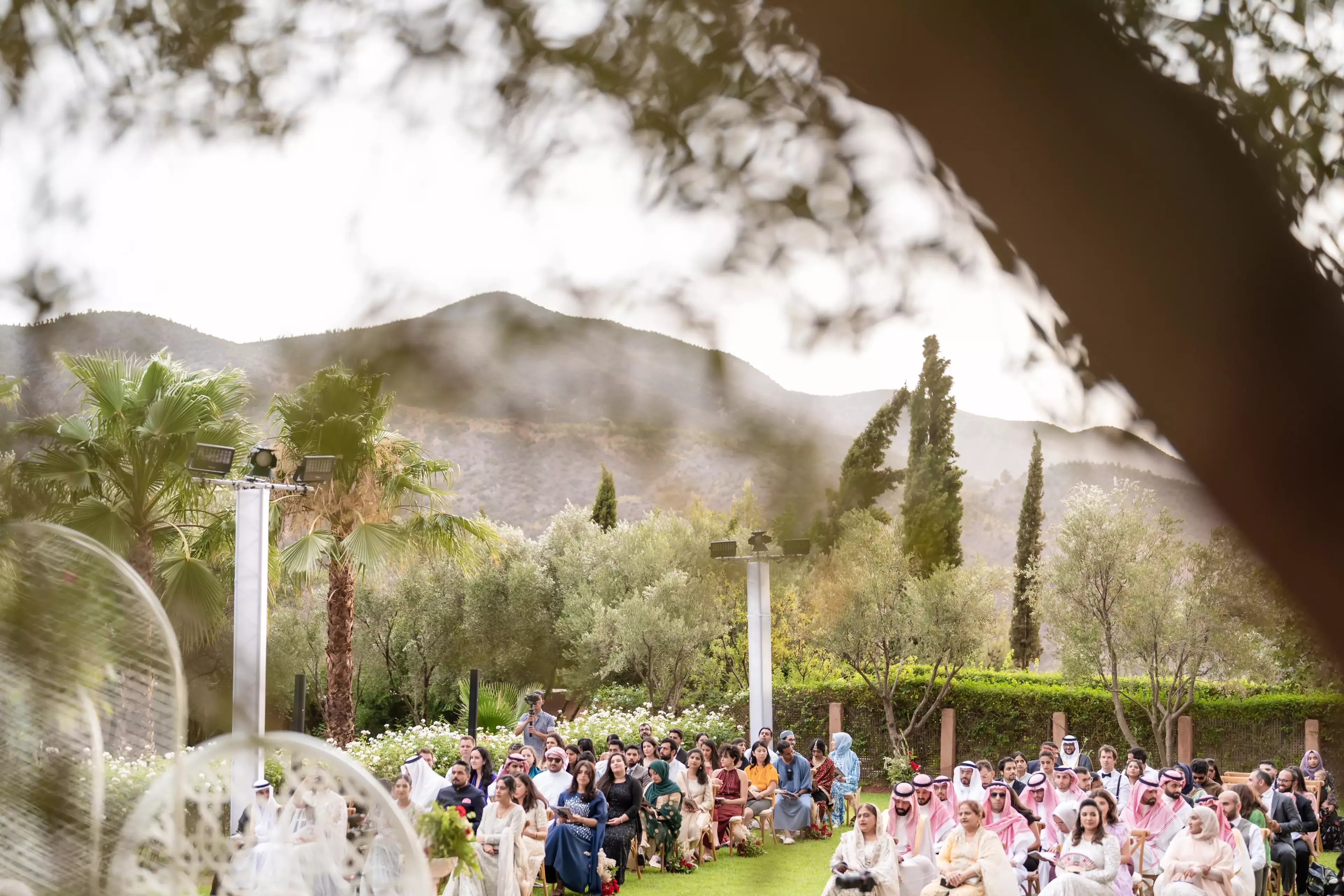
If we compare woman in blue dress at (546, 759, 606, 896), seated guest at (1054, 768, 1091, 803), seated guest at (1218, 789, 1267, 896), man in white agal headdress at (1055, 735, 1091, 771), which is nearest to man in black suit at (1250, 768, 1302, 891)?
seated guest at (1218, 789, 1267, 896)

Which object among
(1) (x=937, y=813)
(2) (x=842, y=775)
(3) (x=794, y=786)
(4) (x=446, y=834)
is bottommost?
(2) (x=842, y=775)

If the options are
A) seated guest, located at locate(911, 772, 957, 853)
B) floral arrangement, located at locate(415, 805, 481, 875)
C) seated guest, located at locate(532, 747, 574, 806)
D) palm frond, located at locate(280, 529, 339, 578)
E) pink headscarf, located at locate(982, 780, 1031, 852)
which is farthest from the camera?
seated guest, located at locate(532, 747, 574, 806)

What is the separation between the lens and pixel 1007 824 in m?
8.84

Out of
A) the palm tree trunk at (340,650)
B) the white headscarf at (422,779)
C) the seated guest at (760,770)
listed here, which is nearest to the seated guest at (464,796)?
the white headscarf at (422,779)

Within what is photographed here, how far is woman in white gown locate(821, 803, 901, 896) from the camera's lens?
25.1 ft

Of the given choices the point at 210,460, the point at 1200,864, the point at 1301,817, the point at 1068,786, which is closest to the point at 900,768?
the point at 1068,786

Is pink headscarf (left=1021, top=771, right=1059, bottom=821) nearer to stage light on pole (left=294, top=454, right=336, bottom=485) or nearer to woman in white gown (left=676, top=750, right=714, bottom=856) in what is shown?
woman in white gown (left=676, top=750, right=714, bottom=856)

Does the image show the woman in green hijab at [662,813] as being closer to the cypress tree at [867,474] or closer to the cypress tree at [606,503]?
the cypress tree at [606,503]

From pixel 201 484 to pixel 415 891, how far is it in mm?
1133

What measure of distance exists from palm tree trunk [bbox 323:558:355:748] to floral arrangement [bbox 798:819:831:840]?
14.5 ft

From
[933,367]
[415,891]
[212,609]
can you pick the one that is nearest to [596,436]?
[933,367]

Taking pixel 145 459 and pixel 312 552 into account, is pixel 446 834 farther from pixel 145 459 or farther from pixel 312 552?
pixel 145 459

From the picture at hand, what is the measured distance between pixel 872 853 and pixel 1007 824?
164 cm

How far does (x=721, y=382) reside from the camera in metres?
0.69
